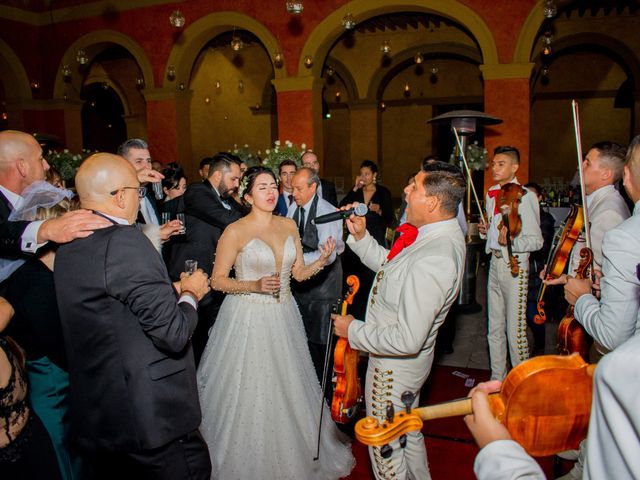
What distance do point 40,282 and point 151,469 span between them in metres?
1.06

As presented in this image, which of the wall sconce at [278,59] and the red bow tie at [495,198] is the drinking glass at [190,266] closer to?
the red bow tie at [495,198]

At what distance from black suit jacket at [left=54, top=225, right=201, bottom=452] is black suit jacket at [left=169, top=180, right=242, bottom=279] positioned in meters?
2.23

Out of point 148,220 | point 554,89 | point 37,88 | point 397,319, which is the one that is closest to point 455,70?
point 554,89

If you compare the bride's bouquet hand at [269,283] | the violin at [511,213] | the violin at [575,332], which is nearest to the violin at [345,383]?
the bride's bouquet hand at [269,283]

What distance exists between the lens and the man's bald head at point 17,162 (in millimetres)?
2775

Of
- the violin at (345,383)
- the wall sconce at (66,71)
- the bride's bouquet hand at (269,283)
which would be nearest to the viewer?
the violin at (345,383)

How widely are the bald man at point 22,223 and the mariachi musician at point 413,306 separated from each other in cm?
125

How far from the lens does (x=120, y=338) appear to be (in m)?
1.96

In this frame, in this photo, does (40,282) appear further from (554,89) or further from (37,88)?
Result: (554,89)

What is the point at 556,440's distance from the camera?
154 centimetres

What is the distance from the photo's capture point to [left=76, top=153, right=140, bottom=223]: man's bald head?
197 centimetres

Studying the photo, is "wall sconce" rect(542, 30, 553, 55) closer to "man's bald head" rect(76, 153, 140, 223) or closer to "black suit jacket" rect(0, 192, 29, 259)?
"man's bald head" rect(76, 153, 140, 223)

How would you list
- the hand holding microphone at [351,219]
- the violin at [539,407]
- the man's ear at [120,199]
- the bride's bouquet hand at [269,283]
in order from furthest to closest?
the bride's bouquet hand at [269,283]
the hand holding microphone at [351,219]
the man's ear at [120,199]
the violin at [539,407]

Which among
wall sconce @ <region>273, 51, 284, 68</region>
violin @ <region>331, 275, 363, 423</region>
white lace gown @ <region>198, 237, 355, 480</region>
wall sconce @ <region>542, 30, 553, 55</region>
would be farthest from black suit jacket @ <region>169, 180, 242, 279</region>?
wall sconce @ <region>542, 30, 553, 55</region>
